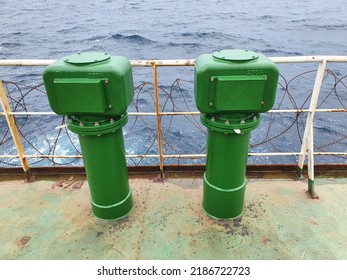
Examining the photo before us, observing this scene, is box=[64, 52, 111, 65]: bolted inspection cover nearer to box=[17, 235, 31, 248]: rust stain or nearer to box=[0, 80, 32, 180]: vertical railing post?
box=[0, 80, 32, 180]: vertical railing post

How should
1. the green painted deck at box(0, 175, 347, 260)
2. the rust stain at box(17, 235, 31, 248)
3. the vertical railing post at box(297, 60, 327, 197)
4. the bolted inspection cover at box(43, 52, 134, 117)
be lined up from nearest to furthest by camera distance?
the bolted inspection cover at box(43, 52, 134, 117) < the green painted deck at box(0, 175, 347, 260) < the rust stain at box(17, 235, 31, 248) < the vertical railing post at box(297, 60, 327, 197)

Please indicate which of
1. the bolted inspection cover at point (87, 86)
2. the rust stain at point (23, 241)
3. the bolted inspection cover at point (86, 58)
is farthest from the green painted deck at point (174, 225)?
the bolted inspection cover at point (86, 58)

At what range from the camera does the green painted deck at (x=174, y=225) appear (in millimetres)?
3047

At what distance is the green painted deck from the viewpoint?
3.05 meters

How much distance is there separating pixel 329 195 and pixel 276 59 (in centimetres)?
177

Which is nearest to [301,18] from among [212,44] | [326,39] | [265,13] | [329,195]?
[265,13]

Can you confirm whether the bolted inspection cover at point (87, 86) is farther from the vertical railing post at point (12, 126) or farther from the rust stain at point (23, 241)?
the rust stain at point (23, 241)

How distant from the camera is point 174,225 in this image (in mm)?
3363

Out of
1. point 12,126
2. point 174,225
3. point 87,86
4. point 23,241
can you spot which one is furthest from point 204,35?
point 23,241

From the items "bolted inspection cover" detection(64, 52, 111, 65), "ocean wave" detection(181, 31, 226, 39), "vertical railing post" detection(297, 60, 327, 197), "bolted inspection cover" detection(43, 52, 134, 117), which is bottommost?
"ocean wave" detection(181, 31, 226, 39)

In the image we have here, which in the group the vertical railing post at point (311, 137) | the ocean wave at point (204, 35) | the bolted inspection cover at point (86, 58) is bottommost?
the ocean wave at point (204, 35)

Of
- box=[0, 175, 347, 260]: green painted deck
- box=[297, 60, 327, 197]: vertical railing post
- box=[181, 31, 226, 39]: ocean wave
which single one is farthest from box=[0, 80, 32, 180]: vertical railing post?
box=[181, 31, 226, 39]: ocean wave

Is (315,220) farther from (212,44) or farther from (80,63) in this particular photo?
(212,44)

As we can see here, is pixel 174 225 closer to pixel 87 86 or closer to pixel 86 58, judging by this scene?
pixel 87 86
